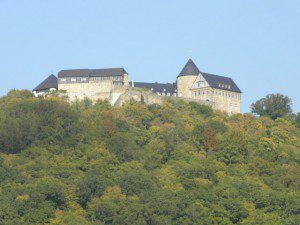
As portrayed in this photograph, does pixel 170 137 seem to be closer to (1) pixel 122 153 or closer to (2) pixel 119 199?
(1) pixel 122 153

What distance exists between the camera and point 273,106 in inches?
3836

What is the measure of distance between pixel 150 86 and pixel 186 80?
134 inches

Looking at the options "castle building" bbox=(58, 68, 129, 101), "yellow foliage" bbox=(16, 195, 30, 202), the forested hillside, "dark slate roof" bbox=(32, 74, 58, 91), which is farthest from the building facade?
"yellow foliage" bbox=(16, 195, 30, 202)

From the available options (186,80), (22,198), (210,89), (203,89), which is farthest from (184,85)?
(22,198)

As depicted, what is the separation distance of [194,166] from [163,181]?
2.91 meters

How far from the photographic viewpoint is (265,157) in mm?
80312

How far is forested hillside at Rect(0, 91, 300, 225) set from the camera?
2633 inches

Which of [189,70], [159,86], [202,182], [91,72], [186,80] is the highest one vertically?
[189,70]

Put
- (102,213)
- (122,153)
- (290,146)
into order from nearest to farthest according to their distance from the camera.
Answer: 1. (102,213)
2. (122,153)
3. (290,146)

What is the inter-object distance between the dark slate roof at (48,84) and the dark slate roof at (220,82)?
13.7 m

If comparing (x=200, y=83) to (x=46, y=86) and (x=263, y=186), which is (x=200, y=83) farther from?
(x=263, y=186)

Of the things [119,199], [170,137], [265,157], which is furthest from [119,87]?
[119,199]

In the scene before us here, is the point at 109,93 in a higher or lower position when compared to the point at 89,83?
lower

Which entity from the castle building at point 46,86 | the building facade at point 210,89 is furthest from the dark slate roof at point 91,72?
the building facade at point 210,89
